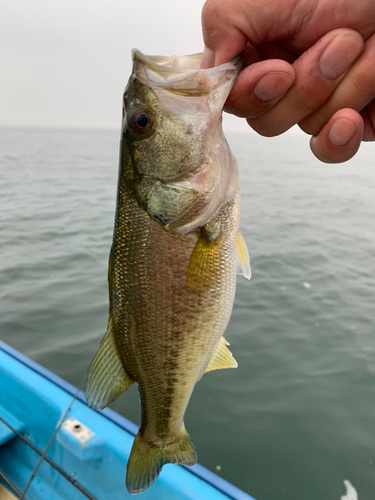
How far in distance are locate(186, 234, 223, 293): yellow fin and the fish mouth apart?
0.52 meters

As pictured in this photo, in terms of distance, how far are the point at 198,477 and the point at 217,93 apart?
7.73 ft

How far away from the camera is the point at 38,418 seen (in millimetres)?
3117

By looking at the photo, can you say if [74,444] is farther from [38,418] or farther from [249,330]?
[249,330]

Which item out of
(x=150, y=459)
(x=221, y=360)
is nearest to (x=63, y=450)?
(x=150, y=459)

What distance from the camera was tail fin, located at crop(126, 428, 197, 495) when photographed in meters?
1.52

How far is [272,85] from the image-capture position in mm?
1373

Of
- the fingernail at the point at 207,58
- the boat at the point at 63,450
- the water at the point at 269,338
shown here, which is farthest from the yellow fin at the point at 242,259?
the water at the point at 269,338

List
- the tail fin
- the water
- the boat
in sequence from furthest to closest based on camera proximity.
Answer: the water → the boat → the tail fin

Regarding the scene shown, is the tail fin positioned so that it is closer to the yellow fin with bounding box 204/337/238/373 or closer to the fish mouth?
the yellow fin with bounding box 204/337/238/373

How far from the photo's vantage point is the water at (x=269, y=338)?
139 inches

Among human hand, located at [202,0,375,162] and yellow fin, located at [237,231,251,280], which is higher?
human hand, located at [202,0,375,162]

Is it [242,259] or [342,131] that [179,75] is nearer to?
[342,131]

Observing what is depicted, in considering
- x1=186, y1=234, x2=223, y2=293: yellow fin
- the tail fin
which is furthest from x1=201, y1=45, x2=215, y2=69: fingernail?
the tail fin

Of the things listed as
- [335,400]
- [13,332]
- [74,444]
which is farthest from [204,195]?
[13,332]
